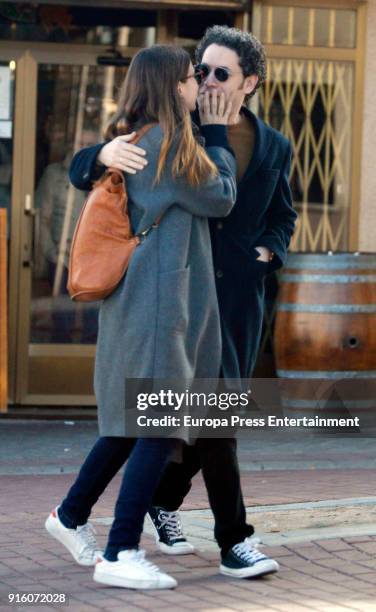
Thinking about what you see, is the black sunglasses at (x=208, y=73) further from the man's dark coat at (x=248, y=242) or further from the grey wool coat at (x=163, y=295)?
the grey wool coat at (x=163, y=295)

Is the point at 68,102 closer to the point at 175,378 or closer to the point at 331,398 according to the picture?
the point at 331,398

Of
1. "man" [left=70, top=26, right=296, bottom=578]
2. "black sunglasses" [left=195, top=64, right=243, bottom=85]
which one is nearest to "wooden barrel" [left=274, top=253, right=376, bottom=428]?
"man" [left=70, top=26, right=296, bottom=578]

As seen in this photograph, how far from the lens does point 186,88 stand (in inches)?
175

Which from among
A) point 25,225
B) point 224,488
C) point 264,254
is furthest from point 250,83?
point 25,225

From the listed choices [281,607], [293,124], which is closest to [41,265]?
[293,124]

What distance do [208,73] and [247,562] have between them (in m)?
1.65

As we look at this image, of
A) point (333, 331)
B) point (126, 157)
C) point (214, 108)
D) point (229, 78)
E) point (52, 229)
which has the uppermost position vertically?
point (229, 78)

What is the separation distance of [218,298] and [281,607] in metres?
1.08

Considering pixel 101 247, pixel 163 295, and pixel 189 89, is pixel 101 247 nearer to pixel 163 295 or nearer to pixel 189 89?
pixel 163 295

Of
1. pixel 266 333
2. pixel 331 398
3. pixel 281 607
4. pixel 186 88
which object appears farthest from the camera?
pixel 266 333

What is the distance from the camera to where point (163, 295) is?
4344 millimetres

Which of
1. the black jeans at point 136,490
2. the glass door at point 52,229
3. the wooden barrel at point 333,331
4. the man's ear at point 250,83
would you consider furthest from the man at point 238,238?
the glass door at point 52,229

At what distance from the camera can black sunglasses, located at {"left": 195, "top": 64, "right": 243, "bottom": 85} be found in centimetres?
467

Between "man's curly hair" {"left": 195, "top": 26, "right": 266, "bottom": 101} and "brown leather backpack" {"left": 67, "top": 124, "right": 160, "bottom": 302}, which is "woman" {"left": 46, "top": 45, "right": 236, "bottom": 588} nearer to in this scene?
"brown leather backpack" {"left": 67, "top": 124, "right": 160, "bottom": 302}
